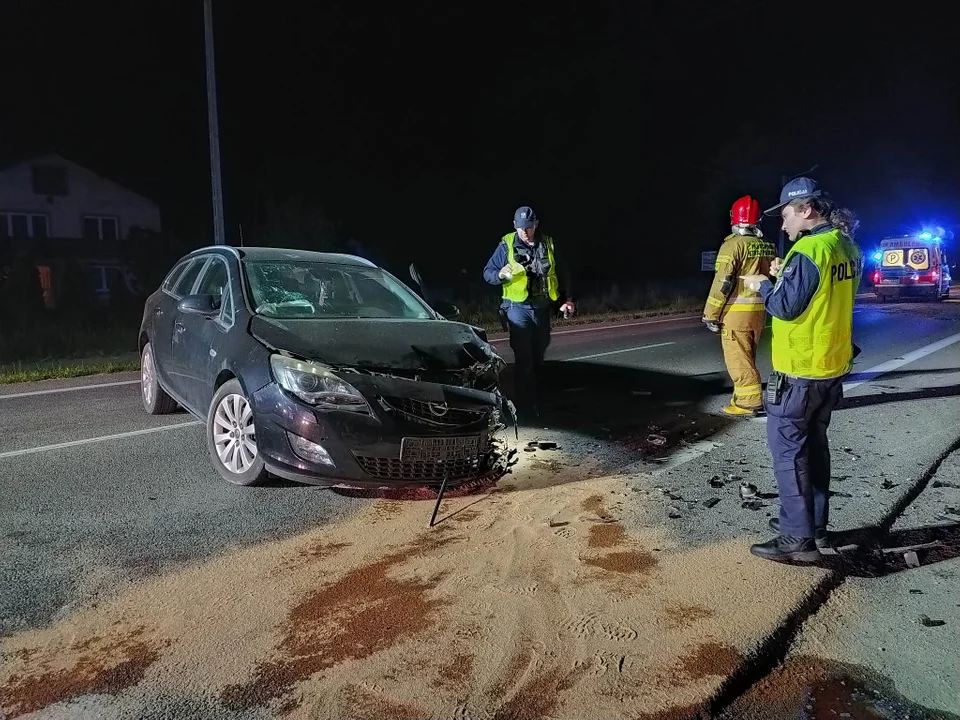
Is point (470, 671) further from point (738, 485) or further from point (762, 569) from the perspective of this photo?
point (738, 485)

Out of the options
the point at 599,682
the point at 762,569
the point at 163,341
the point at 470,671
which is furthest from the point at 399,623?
the point at 163,341

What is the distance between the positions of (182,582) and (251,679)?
94cm

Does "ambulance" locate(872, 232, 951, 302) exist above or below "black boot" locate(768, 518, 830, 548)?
above

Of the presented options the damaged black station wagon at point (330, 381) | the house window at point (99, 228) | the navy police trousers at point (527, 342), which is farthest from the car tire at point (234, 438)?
the house window at point (99, 228)

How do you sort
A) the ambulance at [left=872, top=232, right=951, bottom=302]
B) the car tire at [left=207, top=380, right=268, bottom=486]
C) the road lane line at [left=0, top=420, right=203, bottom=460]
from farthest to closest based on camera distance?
1. the ambulance at [left=872, top=232, right=951, bottom=302]
2. the road lane line at [left=0, top=420, right=203, bottom=460]
3. the car tire at [left=207, top=380, right=268, bottom=486]

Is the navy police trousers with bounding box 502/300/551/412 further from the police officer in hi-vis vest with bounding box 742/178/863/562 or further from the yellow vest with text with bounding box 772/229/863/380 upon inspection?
the yellow vest with text with bounding box 772/229/863/380

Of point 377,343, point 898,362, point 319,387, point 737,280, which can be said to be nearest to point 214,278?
point 377,343

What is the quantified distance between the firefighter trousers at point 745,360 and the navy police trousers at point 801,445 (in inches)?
128

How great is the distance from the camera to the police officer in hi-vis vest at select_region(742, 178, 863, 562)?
11.3 ft

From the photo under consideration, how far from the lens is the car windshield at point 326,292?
5078 millimetres

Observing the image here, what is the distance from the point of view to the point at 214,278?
229 inches

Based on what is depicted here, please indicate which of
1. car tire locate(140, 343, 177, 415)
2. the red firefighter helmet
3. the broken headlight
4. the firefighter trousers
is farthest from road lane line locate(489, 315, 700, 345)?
the broken headlight

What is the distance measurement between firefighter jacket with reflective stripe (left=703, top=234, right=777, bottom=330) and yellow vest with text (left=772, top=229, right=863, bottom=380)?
2.92 metres

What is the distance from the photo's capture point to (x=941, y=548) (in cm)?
372
